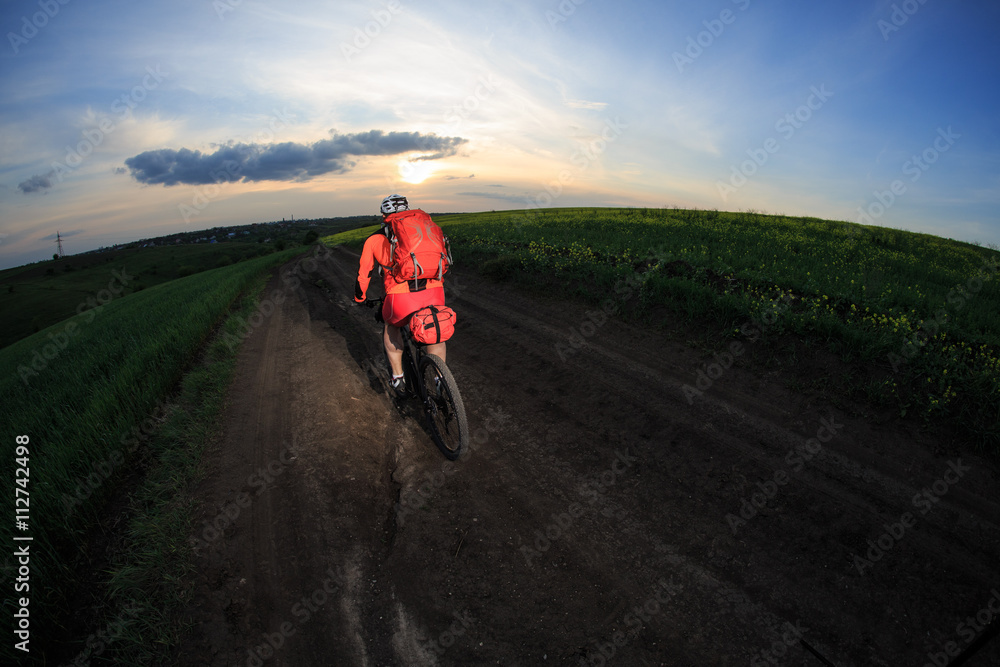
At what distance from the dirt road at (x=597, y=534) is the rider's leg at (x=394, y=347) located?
61 cm

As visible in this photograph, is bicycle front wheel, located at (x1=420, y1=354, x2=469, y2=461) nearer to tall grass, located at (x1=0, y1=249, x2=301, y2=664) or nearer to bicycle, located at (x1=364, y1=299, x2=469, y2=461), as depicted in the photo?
bicycle, located at (x1=364, y1=299, x2=469, y2=461)

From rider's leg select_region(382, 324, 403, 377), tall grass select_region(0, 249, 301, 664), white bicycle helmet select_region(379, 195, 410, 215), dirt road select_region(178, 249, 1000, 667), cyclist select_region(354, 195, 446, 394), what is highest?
white bicycle helmet select_region(379, 195, 410, 215)

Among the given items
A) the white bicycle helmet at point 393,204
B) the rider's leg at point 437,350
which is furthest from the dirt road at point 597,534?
the white bicycle helmet at point 393,204

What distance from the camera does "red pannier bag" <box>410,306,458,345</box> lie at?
398 cm

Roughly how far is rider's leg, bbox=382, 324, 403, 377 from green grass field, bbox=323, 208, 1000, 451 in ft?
14.9

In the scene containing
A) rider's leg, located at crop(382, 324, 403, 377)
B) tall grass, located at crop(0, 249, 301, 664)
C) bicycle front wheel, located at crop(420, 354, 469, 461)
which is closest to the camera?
tall grass, located at crop(0, 249, 301, 664)

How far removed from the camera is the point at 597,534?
125 inches

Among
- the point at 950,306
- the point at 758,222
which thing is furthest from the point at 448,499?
the point at 758,222

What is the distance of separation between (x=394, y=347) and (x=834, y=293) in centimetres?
722

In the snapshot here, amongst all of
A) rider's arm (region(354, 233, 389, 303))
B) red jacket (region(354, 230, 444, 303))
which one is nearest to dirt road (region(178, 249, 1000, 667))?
red jacket (region(354, 230, 444, 303))

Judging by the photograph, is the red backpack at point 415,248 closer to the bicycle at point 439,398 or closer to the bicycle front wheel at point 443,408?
the bicycle at point 439,398

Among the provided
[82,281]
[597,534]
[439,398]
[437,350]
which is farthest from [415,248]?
[82,281]

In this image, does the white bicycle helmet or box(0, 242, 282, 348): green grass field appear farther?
box(0, 242, 282, 348): green grass field

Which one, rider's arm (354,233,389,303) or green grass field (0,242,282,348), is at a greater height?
green grass field (0,242,282,348)
